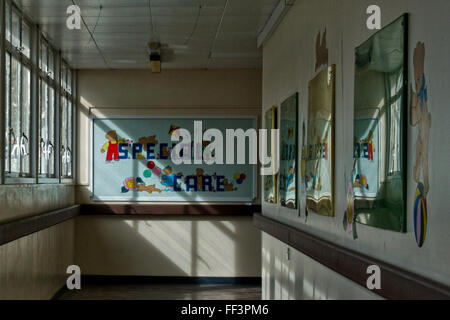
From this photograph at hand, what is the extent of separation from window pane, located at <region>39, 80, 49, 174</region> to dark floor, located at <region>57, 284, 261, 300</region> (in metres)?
2.01

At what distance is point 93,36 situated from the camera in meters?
7.93

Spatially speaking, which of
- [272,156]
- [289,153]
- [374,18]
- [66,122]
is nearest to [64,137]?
[66,122]

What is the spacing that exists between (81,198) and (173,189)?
1.51 m

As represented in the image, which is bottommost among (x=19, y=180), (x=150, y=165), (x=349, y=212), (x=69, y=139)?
(x=349, y=212)

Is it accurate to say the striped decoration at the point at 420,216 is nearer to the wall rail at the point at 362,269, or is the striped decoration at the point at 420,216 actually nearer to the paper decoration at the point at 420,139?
the paper decoration at the point at 420,139

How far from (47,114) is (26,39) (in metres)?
1.28

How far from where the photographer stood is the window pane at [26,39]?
6.93 meters

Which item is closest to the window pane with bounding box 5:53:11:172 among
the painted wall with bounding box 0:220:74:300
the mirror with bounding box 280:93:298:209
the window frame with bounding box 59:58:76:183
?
the painted wall with bounding box 0:220:74:300

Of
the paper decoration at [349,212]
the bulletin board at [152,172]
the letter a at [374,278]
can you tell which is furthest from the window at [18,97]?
the letter a at [374,278]

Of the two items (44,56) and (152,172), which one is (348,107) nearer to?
(44,56)

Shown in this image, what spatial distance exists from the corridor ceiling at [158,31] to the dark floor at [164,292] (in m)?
3.54

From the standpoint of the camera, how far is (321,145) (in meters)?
4.70

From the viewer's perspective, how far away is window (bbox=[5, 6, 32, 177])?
621 centimetres

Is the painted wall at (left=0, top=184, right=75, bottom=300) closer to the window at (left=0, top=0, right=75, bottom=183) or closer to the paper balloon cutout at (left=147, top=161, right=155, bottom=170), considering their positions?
the window at (left=0, top=0, right=75, bottom=183)
